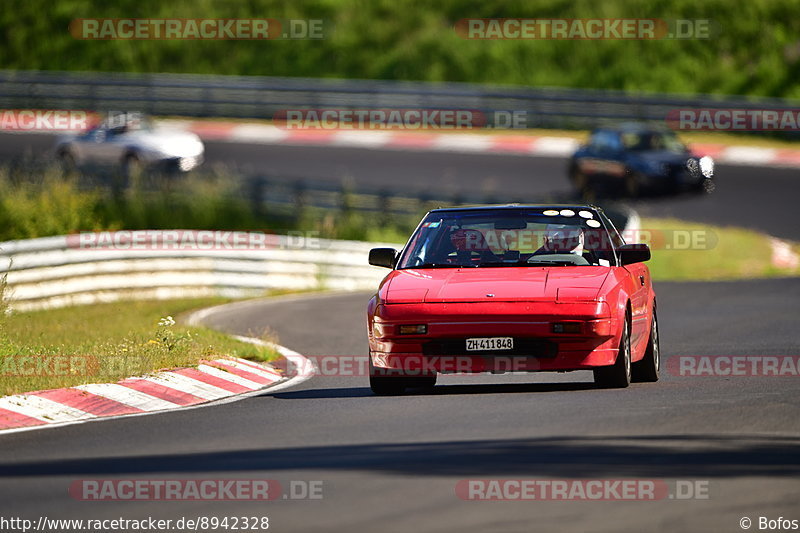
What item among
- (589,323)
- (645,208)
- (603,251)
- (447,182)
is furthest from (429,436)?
(447,182)

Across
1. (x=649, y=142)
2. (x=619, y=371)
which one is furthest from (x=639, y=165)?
(x=619, y=371)

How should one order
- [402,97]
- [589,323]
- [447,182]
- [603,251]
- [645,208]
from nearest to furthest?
[589,323] < [603,251] < [645,208] < [447,182] < [402,97]

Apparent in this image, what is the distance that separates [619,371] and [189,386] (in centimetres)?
340

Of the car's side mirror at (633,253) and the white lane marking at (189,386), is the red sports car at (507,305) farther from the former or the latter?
the white lane marking at (189,386)

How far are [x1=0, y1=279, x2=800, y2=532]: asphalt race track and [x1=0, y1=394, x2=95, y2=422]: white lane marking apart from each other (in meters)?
0.62

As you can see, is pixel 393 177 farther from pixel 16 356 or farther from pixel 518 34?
pixel 16 356

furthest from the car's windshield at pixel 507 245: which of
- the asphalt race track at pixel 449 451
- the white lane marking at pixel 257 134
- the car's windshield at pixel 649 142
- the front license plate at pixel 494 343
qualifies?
the white lane marking at pixel 257 134

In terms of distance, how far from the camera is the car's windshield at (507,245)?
12531 mm

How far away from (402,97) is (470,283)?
30289 mm

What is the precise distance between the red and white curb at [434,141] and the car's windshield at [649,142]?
172 inches

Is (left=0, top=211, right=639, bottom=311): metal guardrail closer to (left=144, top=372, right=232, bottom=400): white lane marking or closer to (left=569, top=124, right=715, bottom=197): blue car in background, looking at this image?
(left=144, top=372, right=232, bottom=400): white lane marking

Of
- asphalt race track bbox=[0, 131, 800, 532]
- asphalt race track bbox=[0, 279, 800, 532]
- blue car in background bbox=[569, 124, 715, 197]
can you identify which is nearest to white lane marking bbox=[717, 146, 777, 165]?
blue car in background bbox=[569, 124, 715, 197]

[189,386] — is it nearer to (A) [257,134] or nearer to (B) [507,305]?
(B) [507,305]

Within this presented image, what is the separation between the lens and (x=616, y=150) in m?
33.2
